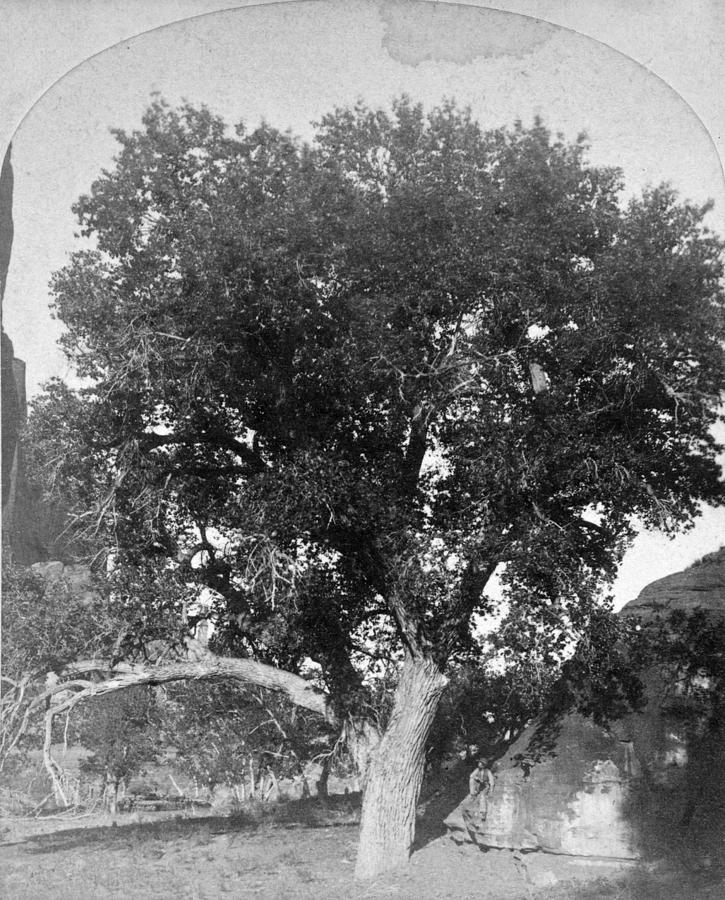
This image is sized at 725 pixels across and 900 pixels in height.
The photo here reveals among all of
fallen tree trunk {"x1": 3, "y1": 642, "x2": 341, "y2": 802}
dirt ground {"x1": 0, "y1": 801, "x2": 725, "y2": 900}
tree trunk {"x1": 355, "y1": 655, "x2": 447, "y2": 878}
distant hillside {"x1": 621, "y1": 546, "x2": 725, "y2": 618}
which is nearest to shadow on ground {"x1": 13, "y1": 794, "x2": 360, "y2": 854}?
dirt ground {"x1": 0, "y1": 801, "x2": 725, "y2": 900}

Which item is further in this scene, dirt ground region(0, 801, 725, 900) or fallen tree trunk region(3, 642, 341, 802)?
fallen tree trunk region(3, 642, 341, 802)

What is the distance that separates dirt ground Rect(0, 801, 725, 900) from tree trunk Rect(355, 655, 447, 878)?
240mm

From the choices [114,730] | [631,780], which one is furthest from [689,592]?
[114,730]

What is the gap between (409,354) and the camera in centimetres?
833

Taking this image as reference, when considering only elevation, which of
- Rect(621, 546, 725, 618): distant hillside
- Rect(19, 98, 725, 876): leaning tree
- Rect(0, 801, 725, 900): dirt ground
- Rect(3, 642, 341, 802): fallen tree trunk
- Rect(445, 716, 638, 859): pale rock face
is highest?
Rect(19, 98, 725, 876): leaning tree

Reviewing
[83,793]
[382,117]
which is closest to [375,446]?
[382,117]

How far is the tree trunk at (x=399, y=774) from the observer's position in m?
8.63

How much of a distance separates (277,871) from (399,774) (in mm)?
1656

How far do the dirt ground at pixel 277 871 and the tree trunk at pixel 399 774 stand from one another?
240 mm

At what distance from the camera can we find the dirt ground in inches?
304

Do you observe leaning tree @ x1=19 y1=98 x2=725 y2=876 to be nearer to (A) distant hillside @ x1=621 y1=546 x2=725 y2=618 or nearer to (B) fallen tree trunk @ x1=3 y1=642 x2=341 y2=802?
(B) fallen tree trunk @ x1=3 y1=642 x2=341 y2=802

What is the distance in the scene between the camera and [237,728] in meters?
11.5

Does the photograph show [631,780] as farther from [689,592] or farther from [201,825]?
[201,825]

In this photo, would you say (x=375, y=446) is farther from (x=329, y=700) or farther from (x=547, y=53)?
(x=547, y=53)
